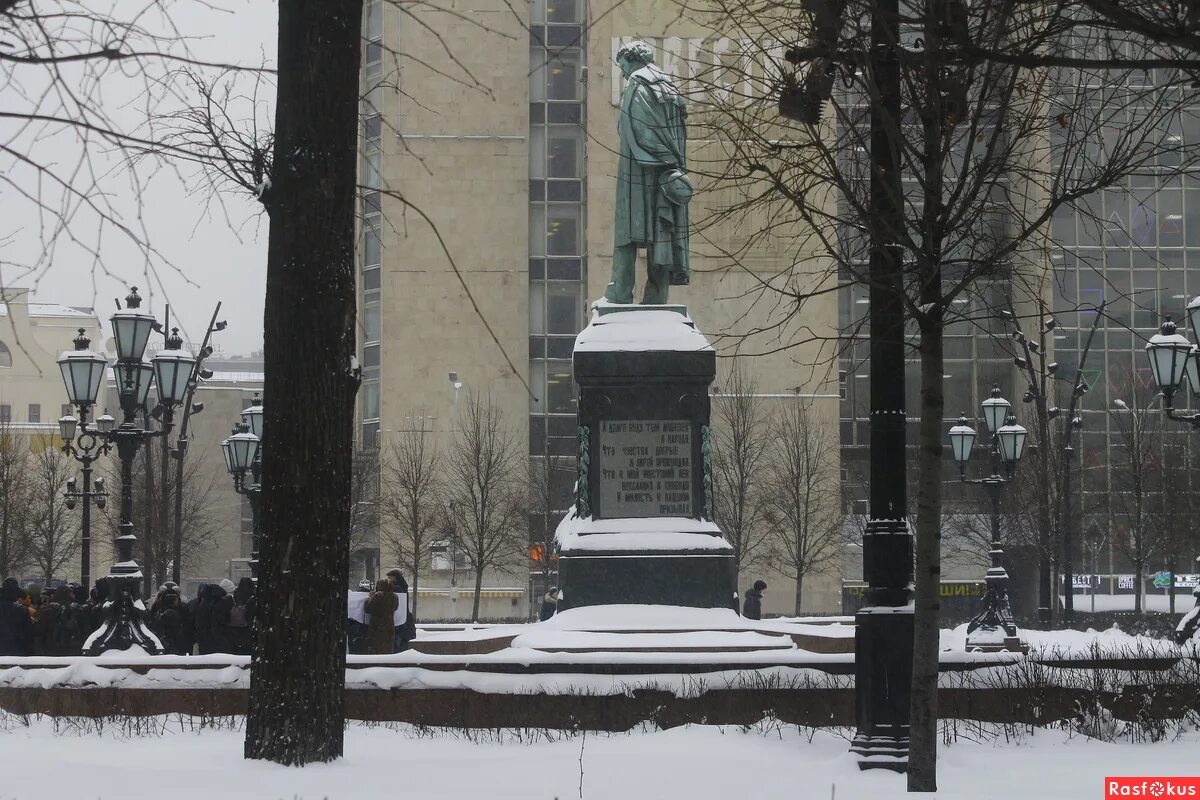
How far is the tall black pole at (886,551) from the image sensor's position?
9719mm

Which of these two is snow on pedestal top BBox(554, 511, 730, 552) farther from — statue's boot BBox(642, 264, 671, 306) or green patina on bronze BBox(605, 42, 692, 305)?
statue's boot BBox(642, 264, 671, 306)

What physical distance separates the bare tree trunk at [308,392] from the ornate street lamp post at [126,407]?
889 cm

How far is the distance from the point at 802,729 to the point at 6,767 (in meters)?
5.94

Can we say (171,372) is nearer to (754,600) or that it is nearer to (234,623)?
(234,623)

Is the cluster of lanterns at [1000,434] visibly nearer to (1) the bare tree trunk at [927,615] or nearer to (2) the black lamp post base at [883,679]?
(2) the black lamp post base at [883,679]

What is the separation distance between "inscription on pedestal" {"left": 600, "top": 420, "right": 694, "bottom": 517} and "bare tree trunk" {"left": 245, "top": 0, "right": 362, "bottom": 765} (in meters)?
10.1

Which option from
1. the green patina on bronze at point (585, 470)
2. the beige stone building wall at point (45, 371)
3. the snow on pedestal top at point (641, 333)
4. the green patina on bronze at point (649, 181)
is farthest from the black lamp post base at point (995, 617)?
the beige stone building wall at point (45, 371)

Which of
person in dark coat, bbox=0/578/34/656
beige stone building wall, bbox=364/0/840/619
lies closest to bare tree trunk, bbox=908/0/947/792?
person in dark coat, bbox=0/578/34/656

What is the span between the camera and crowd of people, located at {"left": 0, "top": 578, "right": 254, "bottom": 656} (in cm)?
1931

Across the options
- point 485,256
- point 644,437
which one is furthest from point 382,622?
point 485,256

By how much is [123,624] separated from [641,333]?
717 centimetres

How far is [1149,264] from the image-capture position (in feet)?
211

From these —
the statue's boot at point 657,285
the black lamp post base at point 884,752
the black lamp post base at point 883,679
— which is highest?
the statue's boot at point 657,285

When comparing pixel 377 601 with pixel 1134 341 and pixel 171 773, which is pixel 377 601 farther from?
pixel 1134 341
